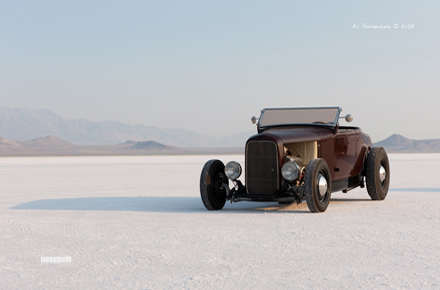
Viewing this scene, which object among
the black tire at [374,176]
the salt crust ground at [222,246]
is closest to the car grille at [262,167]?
the salt crust ground at [222,246]

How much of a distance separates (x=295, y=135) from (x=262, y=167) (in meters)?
0.87

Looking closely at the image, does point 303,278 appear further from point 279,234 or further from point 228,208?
point 228,208

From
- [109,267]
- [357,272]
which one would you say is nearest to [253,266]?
[357,272]

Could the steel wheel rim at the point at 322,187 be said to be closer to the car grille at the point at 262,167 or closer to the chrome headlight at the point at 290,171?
the chrome headlight at the point at 290,171

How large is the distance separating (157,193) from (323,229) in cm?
675

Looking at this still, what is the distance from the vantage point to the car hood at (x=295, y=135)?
30.5ft

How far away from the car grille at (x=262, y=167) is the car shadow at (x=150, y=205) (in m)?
0.49

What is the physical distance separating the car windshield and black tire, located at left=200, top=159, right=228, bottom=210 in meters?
1.52

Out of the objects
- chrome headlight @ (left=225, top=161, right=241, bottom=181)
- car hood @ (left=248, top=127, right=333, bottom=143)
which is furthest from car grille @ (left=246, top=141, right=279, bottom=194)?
chrome headlight @ (left=225, top=161, right=241, bottom=181)

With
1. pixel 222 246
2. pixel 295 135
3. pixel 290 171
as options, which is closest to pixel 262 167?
pixel 290 171

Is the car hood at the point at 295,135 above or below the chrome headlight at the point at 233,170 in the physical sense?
above

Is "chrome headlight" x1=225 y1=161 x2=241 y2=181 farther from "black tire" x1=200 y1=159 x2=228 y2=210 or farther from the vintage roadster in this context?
"black tire" x1=200 y1=159 x2=228 y2=210

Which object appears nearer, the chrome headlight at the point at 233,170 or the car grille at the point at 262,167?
the car grille at the point at 262,167

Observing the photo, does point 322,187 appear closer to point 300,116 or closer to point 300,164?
point 300,164
